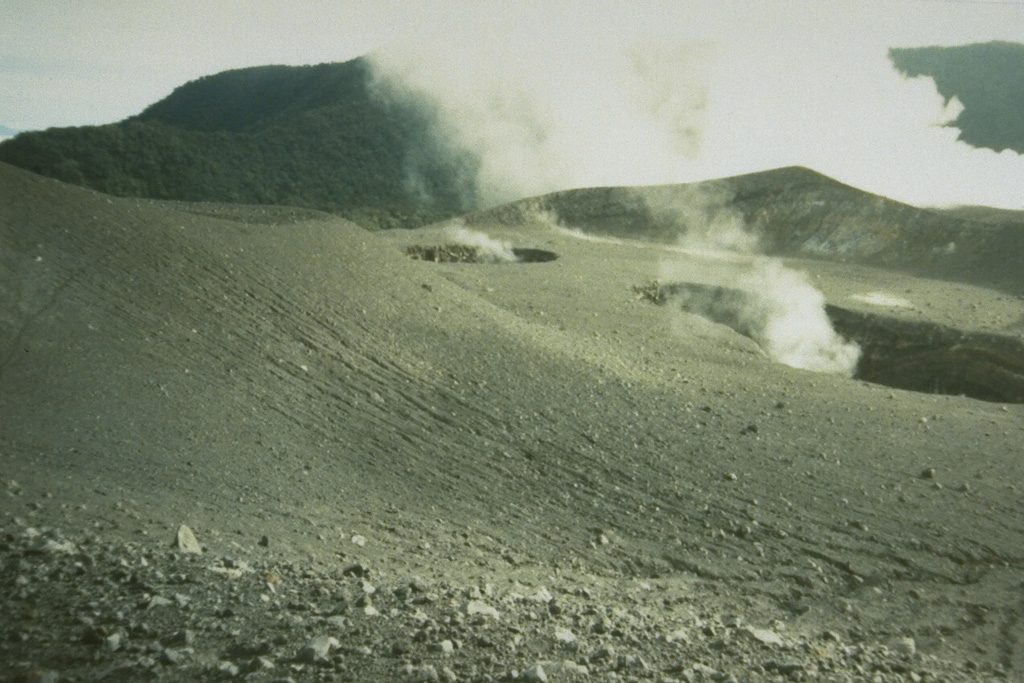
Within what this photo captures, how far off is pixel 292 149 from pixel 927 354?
63.3 ft

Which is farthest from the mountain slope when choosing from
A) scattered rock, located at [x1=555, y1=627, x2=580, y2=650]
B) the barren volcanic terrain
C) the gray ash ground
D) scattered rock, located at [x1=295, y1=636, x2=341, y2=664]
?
scattered rock, located at [x1=295, y1=636, x2=341, y2=664]

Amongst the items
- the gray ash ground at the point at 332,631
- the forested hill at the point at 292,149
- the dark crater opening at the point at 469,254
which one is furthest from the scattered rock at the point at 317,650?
the forested hill at the point at 292,149

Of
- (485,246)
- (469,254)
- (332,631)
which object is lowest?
(332,631)

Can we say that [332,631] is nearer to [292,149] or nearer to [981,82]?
[292,149]

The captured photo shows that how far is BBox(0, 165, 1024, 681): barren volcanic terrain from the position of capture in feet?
11.1

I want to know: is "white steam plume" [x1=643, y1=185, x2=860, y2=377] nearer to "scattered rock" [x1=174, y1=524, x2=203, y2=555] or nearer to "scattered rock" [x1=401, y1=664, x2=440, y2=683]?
"scattered rock" [x1=174, y1=524, x2=203, y2=555]

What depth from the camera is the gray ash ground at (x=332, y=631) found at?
302 centimetres

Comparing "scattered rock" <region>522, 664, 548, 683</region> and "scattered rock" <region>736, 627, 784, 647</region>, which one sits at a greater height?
"scattered rock" <region>522, 664, 548, 683</region>

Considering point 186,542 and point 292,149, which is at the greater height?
point 292,149

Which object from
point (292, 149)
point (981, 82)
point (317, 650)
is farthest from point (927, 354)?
point (981, 82)

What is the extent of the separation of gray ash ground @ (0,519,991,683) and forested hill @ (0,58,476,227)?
14.0m

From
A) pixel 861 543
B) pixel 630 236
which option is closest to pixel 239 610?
pixel 861 543

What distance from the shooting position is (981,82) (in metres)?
44.2

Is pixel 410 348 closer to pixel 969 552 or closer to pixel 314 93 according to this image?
pixel 969 552
